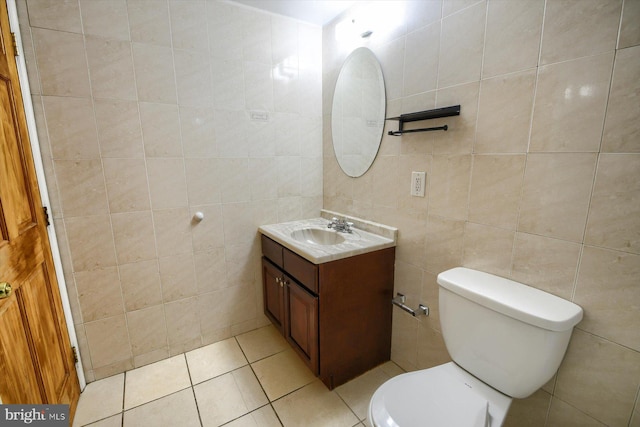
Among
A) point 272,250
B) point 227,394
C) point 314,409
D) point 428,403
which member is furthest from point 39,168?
point 428,403

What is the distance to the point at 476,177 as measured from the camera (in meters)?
1.24

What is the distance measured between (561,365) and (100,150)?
91.2 inches

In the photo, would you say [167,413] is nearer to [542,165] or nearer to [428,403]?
[428,403]

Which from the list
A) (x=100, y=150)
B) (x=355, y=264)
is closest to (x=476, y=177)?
(x=355, y=264)

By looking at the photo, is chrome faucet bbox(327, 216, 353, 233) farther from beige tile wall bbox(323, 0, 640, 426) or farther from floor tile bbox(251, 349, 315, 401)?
floor tile bbox(251, 349, 315, 401)

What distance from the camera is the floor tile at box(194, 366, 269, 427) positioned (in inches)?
56.6

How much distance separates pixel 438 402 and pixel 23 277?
1652 millimetres

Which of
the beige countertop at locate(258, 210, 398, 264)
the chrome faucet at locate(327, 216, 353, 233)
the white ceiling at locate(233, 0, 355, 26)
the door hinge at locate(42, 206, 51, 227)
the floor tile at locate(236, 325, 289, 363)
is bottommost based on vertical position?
the floor tile at locate(236, 325, 289, 363)

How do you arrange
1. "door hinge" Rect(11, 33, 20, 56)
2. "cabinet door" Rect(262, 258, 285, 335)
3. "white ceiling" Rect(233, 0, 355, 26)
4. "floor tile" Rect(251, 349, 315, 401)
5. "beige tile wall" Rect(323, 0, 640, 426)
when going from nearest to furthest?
"beige tile wall" Rect(323, 0, 640, 426)
"door hinge" Rect(11, 33, 20, 56)
"floor tile" Rect(251, 349, 315, 401)
"white ceiling" Rect(233, 0, 355, 26)
"cabinet door" Rect(262, 258, 285, 335)

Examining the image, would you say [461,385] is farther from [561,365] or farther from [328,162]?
[328,162]

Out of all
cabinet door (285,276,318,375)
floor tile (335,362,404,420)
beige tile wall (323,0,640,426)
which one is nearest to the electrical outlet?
beige tile wall (323,0,640,426)

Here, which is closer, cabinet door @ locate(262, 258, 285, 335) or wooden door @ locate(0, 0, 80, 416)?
wooden door @ locate(0, 0, 80, 416)

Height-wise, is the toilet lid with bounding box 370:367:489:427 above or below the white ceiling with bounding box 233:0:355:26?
below

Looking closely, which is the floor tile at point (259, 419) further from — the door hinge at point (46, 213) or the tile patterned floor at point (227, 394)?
the door hinge at point (46, 213)
